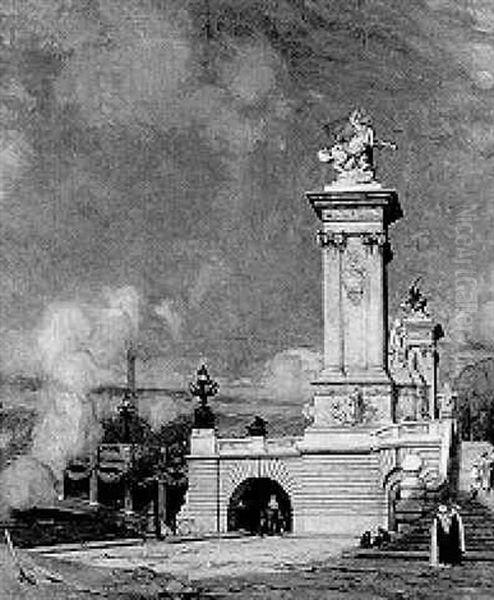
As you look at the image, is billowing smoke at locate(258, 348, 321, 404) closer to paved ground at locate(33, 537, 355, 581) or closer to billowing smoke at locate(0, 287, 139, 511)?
billowing smoke at locate(0, 287, 139, 511)

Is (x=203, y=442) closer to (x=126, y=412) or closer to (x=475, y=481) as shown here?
(x=126, y=412)

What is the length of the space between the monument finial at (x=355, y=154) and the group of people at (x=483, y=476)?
35.1 ft

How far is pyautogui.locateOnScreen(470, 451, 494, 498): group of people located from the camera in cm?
2711

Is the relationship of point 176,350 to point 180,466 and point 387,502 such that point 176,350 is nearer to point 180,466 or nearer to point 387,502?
point 180,466

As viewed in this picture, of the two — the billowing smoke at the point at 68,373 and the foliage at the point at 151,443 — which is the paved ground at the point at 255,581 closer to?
the billowing smoke at the point at 68,373

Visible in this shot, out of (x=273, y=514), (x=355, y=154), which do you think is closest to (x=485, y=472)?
(x=273, y=514)

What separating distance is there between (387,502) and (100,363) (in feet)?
48.2

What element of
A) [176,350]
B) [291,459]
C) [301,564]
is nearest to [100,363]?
[176,350]

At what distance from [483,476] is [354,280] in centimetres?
1063

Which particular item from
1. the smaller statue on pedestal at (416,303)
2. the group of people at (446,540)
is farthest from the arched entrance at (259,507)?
the group of people at (446,540)

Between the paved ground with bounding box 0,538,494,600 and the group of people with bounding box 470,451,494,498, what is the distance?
4494 mm

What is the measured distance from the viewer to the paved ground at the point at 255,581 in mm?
17172

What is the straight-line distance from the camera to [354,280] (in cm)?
3744

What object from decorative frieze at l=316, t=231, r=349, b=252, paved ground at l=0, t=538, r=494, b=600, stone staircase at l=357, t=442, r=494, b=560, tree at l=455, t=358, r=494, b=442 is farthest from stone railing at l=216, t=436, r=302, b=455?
tree at l=455, t=358, r=494, b=442
